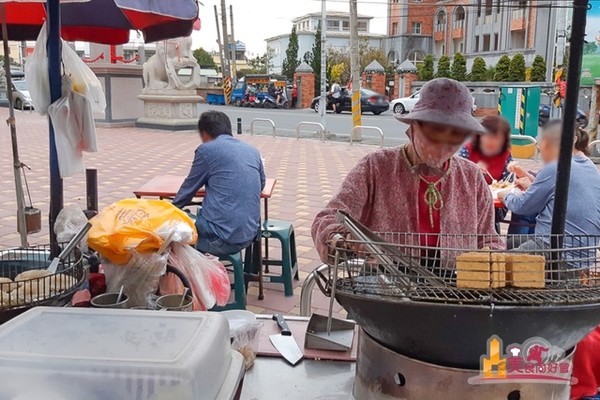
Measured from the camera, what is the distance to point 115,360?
1.10 meters

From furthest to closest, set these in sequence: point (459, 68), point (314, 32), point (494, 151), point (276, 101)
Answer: point (314, 32) → point (459, 68) → point (276, 101) → point (494, 151)

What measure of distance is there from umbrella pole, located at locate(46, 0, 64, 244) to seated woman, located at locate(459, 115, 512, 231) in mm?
1735

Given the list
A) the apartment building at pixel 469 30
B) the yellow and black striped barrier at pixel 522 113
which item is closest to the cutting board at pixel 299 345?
the yellow and black striped barrier at pixel 522 113

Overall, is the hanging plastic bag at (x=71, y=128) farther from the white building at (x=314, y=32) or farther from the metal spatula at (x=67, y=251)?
the white building at (x=314, y=32)

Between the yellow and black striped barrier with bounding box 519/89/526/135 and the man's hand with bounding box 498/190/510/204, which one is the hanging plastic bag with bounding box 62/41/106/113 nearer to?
the man's hand with bounding box 498/190/510/204

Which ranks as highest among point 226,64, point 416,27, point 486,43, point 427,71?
point 416,27

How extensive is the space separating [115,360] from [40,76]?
146cm

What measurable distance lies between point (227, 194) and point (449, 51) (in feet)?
141

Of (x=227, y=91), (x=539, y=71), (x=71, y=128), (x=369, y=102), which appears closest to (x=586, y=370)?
(x=71, y=128)

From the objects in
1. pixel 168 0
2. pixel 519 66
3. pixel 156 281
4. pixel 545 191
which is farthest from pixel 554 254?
pixel 519 66

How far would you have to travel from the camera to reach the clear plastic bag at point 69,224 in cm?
203

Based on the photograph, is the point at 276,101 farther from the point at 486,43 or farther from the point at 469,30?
the point at 486,43

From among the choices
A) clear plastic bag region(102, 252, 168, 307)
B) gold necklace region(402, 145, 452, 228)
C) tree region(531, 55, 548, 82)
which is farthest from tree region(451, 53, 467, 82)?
clear plastic bag region(102, 252, 168, 307)

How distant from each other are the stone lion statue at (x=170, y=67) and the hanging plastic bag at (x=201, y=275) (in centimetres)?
1284
